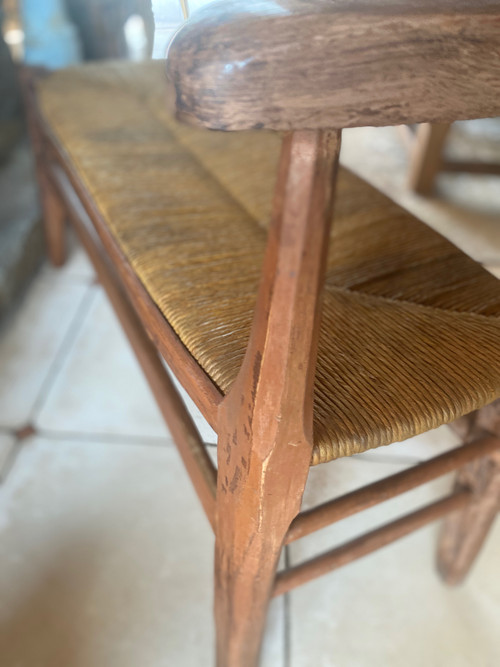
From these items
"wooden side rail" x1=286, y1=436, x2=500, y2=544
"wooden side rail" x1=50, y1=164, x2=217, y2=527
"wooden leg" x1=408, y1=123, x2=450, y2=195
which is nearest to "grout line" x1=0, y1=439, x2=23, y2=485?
"wooden side rail" x1=50, y1=164, x2=217, y2=527

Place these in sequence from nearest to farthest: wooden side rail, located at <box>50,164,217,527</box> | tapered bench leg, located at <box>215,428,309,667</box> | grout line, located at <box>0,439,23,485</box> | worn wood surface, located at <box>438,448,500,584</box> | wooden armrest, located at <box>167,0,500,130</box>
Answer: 1. wooden armrest, located at <box>167,0,500,130</box>
2. tapered bench leg, located at <box>215,428,309,667</box>
3. wooden side rail, located at <box>50,164,217,527</box>
4. worn wood surface, located at <box>438,448,500,584</box>
5. grout line, located at <box>0,439,23,485</box>

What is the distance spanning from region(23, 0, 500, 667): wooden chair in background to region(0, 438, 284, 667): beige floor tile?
163 millimetres

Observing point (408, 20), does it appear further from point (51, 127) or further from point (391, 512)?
point (51, 127)

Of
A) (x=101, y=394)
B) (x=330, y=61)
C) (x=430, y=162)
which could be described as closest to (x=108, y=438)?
(x=101, y=394)

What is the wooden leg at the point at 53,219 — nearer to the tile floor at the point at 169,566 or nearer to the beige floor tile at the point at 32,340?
the beige floor tile at the point at 32,340

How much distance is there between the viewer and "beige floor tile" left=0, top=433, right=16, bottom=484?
34.7 inches

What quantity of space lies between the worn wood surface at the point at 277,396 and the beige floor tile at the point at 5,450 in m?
0.54

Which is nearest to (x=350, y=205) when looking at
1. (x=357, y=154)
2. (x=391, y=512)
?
(x=357, y=154)

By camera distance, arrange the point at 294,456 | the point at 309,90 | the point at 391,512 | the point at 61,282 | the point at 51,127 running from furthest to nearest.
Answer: the point at 61,282, the point at 51,127, the point at 391,512, the point at 294,456, the point at 309,90

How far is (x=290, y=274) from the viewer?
0.27m

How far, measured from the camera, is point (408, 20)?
0.24 m

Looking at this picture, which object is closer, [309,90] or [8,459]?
[309,90]

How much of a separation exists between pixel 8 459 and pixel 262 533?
0.64 m

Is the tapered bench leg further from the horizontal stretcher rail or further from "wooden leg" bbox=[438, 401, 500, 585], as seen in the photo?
"wooden leg" bbox=[438, 401, 500, 585]
